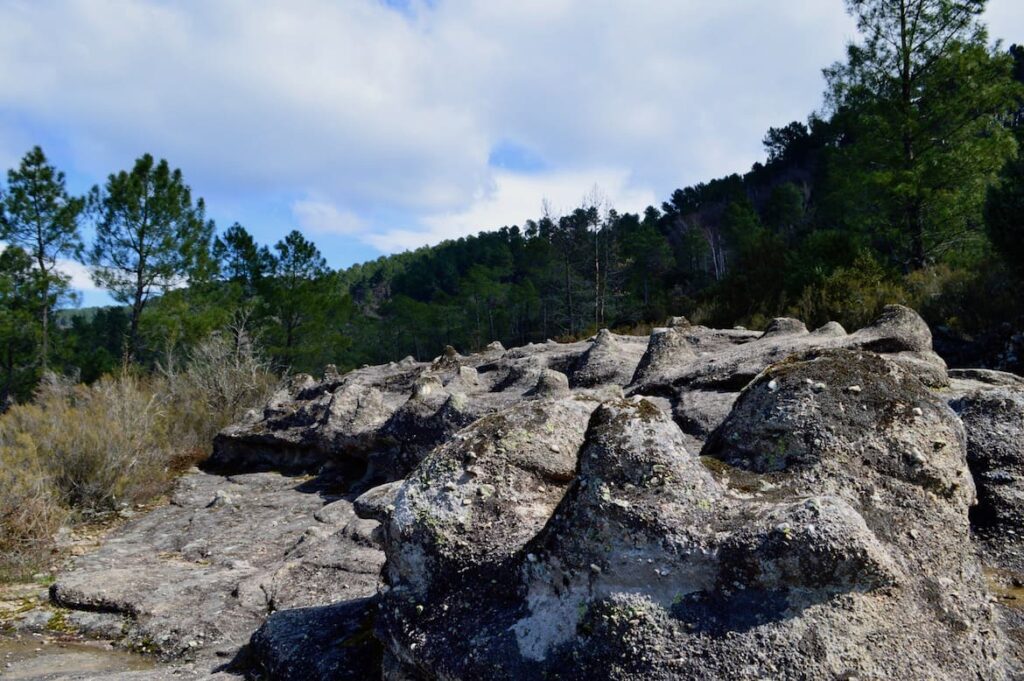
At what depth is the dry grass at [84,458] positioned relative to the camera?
6.64 meters

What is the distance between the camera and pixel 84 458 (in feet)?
26.9

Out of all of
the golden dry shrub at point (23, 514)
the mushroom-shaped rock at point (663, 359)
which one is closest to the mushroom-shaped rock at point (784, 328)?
the mushroom-shaped rock at point (663, 359)

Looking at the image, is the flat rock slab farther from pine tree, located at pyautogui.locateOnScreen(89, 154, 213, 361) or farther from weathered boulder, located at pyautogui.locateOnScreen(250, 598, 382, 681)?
pine tree, located at pyautogui.locateOnScreen(89, 154, 213, 361)

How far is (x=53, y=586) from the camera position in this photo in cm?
505

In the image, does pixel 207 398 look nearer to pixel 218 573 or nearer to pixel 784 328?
pixel 218 573

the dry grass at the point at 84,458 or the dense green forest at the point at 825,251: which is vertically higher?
the dense green forest at the point at 825,251

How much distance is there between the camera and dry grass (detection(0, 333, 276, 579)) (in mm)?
6641

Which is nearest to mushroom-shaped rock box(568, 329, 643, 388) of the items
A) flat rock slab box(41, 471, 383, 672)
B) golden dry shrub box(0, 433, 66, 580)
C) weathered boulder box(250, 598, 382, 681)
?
flat rock slab box(41, 471, 383, 672)

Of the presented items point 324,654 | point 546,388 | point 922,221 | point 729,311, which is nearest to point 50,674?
point 324,654

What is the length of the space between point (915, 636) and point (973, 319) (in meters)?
11.5

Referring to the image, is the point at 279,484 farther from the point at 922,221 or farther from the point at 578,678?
the point at 922,221

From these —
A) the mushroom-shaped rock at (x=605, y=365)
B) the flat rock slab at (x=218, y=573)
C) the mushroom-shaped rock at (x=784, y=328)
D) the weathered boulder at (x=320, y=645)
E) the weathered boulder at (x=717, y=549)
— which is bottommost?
the flat rock slab at (x=218, y=573)

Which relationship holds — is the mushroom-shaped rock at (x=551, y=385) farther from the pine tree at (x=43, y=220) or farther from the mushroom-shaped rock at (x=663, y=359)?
the pine tree at (x=43, y=220)

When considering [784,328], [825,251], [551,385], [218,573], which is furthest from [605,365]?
[825,251]
